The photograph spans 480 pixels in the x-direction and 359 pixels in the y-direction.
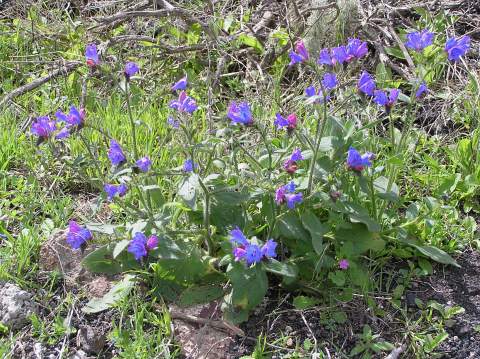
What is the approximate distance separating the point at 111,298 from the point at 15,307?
13.7 inches

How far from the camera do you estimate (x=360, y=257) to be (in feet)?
8.46

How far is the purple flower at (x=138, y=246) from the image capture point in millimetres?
2209

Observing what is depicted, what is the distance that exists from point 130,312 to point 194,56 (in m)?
1.83

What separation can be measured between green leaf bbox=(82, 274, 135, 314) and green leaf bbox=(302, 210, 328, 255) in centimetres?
65

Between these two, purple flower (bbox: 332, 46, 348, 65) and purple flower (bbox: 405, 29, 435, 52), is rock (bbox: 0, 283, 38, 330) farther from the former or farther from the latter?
purple flower (bbox: 405, 29, 435, 52)

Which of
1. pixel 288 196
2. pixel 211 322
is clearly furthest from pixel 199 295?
pixel 288 196

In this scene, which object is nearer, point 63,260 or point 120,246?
point 120,246

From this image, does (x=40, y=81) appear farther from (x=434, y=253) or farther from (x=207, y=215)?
(x=434, y=253)

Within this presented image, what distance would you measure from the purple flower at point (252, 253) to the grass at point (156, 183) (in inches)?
12.8

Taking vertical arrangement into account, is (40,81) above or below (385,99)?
below

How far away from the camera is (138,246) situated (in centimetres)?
221

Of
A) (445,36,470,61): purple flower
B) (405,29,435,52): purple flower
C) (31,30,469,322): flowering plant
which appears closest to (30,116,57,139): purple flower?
(31,30,469,322): flowering plant

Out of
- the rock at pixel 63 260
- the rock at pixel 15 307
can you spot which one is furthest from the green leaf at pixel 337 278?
the rock at pixel 15 307

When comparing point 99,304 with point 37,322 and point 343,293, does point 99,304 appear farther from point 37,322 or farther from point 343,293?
point 343,293
